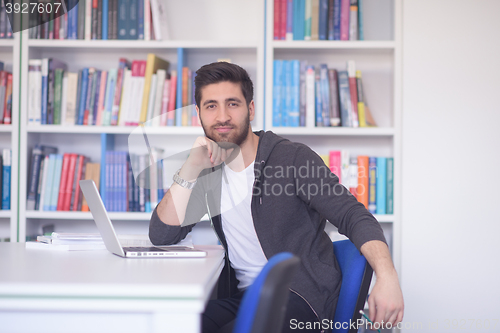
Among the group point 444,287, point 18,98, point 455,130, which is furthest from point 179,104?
point 444,287

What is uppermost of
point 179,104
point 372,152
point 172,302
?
point 179,104

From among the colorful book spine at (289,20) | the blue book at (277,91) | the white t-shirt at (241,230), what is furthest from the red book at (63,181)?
the colorful book spine at (289,20)

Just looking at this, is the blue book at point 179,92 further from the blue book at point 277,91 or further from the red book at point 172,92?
the blue book at point 277,91

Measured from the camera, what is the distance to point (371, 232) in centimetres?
114

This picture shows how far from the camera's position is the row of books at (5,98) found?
2.43 meters

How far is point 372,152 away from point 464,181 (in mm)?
530

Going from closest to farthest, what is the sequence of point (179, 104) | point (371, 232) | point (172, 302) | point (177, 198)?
point (172, 302) → point (371, 232) → point (177, 198) → point (179, 104)

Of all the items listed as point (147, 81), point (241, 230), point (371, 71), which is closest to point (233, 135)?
point (241, 230)

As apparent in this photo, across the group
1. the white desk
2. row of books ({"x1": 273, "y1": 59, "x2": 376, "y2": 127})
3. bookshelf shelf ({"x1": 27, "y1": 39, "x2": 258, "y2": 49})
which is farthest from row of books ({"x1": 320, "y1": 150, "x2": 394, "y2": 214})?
the white desk

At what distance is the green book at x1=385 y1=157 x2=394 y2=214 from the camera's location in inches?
91.1

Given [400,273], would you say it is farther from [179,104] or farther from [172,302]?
[172,302]

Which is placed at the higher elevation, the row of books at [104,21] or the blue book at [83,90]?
the row of books at [104,21]

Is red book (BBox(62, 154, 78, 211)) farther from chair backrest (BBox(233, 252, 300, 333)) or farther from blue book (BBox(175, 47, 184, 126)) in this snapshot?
chair backrest (BBox(233, 252, 300, 333))

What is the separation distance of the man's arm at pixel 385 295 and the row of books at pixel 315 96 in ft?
4.38
